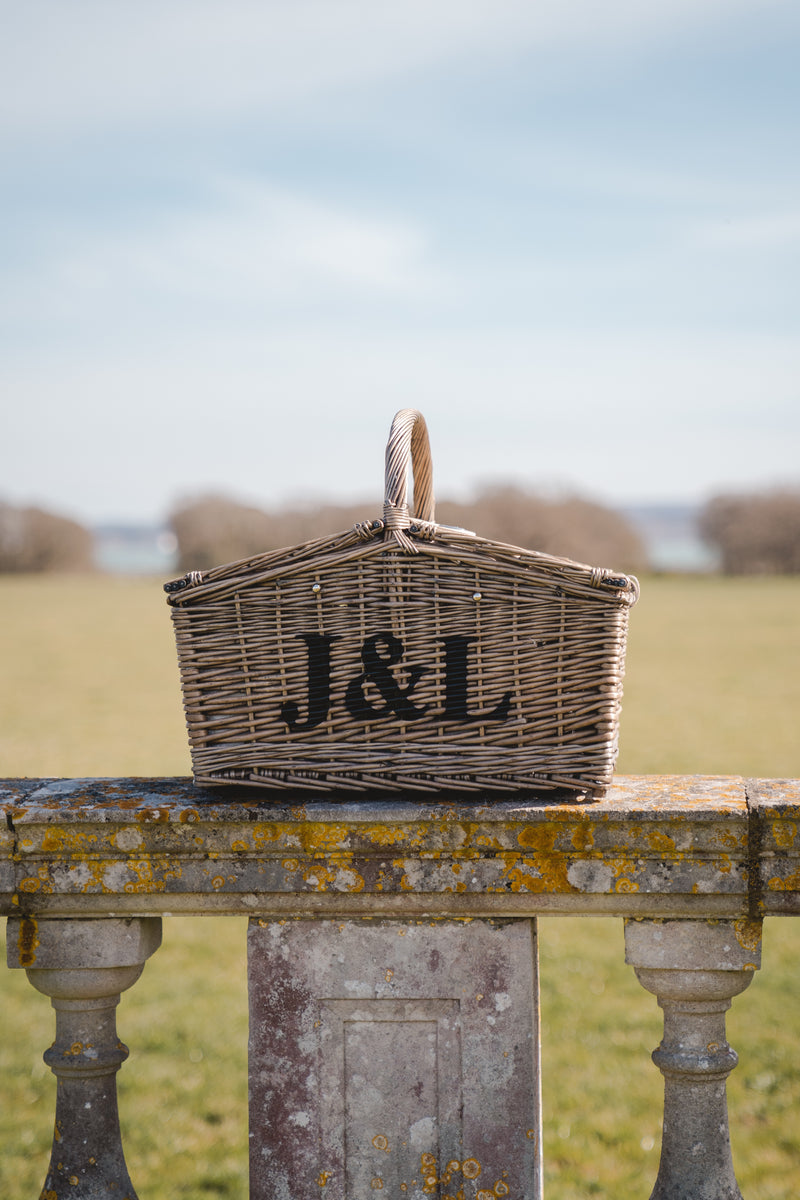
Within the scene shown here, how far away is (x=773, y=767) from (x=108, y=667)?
13.0m

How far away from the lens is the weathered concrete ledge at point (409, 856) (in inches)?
73.7

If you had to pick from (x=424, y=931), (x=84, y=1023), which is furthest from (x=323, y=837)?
(x=84, y=1023)

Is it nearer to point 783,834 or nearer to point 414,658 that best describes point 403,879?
point 414,658

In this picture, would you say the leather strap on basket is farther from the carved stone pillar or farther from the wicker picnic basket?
the carved stone pillar

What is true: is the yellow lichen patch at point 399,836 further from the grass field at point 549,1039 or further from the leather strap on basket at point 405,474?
the grass field at point 549,1039

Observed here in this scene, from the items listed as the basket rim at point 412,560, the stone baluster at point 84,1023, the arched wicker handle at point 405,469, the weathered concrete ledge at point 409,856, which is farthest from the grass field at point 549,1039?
the basket rim at point 412,560

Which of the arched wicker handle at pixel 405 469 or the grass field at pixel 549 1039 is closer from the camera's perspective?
the arched wicker handle at pixel 405 469

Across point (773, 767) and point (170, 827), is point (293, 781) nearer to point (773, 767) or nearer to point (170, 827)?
point (170, 827)

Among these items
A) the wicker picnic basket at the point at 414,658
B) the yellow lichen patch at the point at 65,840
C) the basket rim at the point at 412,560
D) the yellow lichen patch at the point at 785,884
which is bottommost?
the yellow lichen patch at the point at 785,884

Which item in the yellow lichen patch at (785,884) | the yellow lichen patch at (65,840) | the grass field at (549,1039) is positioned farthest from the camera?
the grass field at (549,1039)

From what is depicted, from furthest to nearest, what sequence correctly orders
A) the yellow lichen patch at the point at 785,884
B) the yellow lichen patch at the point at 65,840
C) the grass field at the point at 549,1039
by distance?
the grass field at the point at 549,1039 → the yellow lichen patch at the point at 65,840 → the yellow lichen patch at the point at 785,884

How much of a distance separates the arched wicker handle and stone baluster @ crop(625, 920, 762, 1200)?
2.82 ft

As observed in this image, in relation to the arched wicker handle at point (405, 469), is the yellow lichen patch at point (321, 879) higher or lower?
lower

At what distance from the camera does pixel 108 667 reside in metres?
20.9
